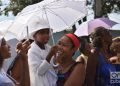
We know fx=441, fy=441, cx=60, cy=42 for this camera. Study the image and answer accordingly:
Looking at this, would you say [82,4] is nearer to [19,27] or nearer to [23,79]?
[19,27]

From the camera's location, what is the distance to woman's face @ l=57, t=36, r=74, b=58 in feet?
15.1

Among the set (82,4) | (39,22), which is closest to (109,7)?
(82,4)

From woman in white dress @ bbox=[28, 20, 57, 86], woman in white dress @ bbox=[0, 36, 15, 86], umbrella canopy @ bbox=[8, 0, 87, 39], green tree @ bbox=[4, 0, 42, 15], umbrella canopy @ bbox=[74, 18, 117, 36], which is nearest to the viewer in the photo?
woman in white dress @ bbox=[0, 36, 15, 86]

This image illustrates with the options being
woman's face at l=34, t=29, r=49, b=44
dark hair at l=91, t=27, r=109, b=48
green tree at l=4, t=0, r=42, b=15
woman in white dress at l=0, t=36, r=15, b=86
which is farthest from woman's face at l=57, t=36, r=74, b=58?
green tree at l=4, t=0, r=42, b=15

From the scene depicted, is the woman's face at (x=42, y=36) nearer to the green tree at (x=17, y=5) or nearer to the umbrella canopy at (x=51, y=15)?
the umbrella canopy at (x=51, y=15)

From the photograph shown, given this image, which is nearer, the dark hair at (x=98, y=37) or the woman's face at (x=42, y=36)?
the dark hair at (x=98, y=37)

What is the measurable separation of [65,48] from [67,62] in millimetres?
152

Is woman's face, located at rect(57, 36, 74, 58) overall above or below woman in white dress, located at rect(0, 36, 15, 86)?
below

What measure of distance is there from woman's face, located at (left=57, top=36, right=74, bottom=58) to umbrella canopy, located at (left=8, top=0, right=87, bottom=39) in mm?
1329

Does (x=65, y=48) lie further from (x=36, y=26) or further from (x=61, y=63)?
(x=36, y=26)

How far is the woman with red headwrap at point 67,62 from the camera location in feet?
14.4

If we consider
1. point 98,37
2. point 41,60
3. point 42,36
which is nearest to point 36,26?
point 42,36

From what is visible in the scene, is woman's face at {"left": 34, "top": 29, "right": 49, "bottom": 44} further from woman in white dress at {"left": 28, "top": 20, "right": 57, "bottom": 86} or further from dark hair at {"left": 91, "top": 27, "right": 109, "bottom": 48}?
dark hair at {"left": 91, "top": 27, "right": 109, "bottom": 48}

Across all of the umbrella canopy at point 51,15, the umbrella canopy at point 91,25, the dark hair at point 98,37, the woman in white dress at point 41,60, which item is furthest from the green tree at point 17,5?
the dark hair at point 98,37
